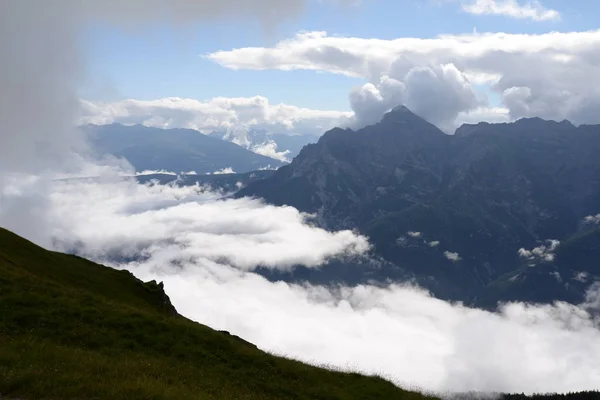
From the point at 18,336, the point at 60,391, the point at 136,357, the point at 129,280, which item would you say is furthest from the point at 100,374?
the point at 129,280

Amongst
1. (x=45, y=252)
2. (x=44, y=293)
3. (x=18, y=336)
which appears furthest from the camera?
(x=45, y=252)

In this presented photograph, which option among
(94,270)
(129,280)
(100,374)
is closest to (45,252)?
(94,270)

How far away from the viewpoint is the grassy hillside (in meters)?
22.8

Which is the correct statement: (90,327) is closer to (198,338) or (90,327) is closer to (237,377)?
(198,338)

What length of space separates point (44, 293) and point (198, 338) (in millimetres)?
15656

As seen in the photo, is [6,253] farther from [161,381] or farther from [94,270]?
[161,381]

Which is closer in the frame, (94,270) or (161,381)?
(161,381)

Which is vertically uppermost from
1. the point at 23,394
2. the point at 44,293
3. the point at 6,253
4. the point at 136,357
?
the point at 6,253

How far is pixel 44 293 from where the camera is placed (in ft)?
130

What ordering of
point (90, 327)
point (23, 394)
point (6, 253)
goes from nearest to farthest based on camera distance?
point (23, 394) < point (90, 327) < point (6, 253)

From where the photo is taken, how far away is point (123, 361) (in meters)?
28.4

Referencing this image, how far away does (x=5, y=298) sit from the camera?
36.1 metres

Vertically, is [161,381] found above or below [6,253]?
below

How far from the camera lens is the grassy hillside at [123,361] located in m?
22.8
